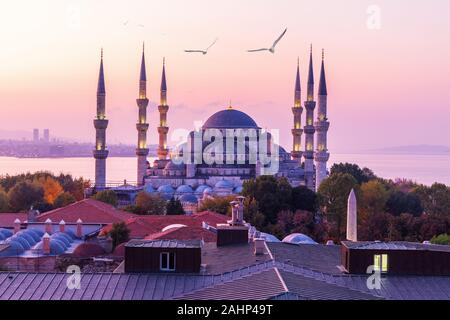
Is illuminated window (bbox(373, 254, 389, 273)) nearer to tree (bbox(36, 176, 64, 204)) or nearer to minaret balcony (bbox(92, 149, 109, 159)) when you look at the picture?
minaret balcony (bbox(92, 149, 109, 159))

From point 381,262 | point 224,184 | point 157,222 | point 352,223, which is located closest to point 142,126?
point 224,184

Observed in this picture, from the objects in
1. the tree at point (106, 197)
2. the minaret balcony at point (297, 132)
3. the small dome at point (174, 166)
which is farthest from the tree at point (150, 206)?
the minaret balcony at point (297, 132)

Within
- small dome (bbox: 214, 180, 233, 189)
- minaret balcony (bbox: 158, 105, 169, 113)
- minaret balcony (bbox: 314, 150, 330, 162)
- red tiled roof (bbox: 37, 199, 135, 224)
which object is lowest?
red tiled roof (bbox: 37, 199, 135, 224)

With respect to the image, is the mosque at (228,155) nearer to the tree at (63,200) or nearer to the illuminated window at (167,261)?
→ the tree at (63,200)

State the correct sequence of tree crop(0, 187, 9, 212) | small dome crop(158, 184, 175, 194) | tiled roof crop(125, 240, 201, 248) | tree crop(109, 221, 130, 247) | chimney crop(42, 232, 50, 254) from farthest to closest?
small dome crop(158, 184, 175, 194) < tree crop(0, 187, 9, 212) < tree crop(109, 221, 130, 247) < chimney crop(42, 232, 50, 254) < tiled roof crop(125, 240, 201, 248)

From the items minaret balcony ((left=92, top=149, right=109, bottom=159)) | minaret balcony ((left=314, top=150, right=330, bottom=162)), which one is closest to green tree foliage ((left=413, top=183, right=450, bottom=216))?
minaret balcony ((left=314, top=150, right=330, bottom=162))

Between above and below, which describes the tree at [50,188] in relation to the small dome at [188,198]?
above
